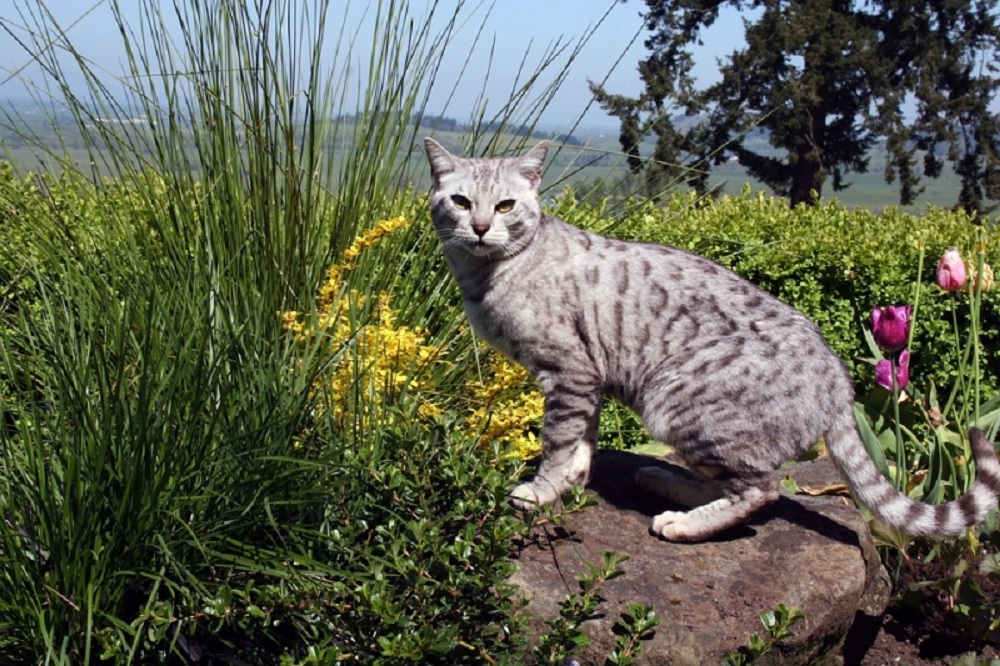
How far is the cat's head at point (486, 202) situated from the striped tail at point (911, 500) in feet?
4.31

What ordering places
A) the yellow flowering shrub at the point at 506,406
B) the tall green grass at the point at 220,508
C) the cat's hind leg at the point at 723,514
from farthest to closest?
1. the yellow flowering shrub at the point at 506,406
2. the cat's hind leg at the point at 723,514
3. the tall green grass at the point at 220,508

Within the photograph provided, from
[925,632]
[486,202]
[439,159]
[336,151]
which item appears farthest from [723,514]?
[336,151]

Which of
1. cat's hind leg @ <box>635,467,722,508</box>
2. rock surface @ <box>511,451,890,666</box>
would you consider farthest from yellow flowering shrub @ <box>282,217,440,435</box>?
cat's hind leg @ <box>635,467,722,508</box>

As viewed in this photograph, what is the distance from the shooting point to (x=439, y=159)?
12.5ft

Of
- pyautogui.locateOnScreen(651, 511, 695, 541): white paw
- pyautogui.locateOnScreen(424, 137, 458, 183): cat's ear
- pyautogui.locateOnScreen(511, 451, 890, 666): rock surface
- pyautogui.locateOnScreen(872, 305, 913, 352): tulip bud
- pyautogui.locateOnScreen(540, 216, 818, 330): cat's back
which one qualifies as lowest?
pyautogui.locateOnScreen(511, 451, 890, 666): rock surface

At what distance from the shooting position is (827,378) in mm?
3406

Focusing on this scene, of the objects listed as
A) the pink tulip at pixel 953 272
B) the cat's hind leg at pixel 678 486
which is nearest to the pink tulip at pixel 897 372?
the pink tulip at pixel 953 272

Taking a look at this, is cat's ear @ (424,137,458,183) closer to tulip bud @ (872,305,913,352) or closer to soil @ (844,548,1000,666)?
Answer: tulip bud @ (872,305,913,352)

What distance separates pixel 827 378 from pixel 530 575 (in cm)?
121

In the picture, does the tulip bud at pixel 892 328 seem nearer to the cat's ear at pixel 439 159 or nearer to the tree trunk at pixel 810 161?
the cat's ear at pixel 439 159

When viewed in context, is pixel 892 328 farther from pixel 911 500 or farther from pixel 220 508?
pixel 220 508

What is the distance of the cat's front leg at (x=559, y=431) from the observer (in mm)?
3518

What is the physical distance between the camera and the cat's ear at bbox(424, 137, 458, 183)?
12.4 ft

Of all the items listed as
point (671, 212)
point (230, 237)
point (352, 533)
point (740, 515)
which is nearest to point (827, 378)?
point (740, 515)
